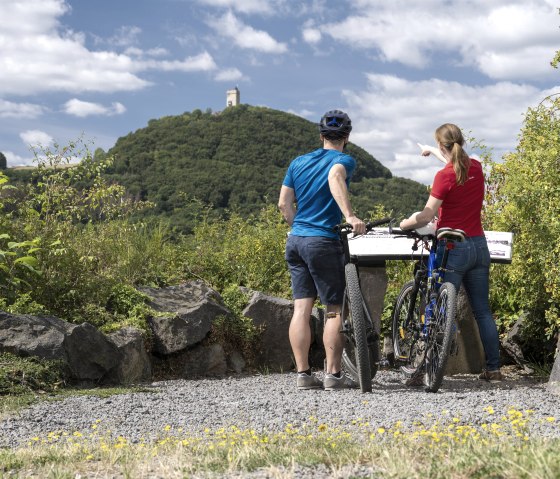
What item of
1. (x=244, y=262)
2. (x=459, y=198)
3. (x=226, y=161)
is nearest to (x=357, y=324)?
(x=459, y=198)

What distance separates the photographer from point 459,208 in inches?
275

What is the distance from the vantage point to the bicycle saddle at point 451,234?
6803 mm

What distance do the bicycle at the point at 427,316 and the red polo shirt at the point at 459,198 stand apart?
163 millimetres

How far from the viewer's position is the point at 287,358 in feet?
29.6

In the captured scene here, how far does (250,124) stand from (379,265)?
57.6 m

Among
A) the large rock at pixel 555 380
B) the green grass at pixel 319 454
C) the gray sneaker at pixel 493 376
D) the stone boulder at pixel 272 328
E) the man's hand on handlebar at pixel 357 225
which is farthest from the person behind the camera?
the stone boulder at pixel 272 328

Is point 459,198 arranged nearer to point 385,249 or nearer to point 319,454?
point 385,249

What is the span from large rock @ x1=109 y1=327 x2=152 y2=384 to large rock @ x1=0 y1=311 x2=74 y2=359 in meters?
0.58

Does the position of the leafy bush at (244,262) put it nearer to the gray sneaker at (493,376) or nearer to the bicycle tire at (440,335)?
the gray sneaker at (493,376)

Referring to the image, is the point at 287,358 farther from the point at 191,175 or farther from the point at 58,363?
the point at 191,175

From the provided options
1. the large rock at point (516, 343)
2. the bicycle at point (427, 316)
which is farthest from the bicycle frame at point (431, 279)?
the large rock at point (516, 343)

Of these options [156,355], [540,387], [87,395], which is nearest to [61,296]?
[156,355]

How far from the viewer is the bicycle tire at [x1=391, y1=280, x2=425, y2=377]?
23.6 feet

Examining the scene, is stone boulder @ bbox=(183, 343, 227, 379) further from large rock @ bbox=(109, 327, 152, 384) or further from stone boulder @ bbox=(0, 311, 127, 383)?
stone boulder @ bbox=(0, 311, 127, 383)
